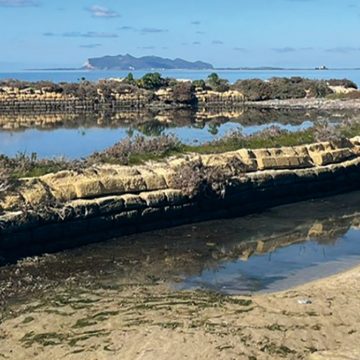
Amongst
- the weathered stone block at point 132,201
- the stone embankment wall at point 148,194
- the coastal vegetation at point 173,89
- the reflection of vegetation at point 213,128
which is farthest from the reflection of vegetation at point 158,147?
the coastal vegetation at point 173,89

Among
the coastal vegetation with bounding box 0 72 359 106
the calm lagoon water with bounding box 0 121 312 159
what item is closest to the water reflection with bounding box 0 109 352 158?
the calm lagoon water with bounding box 0 121 312 159

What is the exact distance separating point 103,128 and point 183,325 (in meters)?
30.1

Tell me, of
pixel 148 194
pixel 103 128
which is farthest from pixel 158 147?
pixel 103 128

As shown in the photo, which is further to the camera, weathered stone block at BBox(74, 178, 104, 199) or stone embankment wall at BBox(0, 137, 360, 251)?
weathered stone block at BBox(74, 178, 104, 199)

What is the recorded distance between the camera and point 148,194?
16.2 metres

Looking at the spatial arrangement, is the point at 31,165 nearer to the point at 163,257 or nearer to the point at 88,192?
the point at 88,192

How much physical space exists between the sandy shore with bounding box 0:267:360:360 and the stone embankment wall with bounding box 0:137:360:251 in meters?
3.17

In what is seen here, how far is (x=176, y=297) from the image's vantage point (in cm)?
1087

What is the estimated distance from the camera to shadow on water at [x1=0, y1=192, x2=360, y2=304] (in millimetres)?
12008

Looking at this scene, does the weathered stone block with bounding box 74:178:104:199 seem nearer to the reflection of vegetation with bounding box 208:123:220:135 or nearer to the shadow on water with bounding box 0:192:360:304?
the shadow on water with bounding box 0:192:360:304

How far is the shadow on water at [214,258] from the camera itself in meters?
12.0

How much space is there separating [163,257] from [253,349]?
550cm

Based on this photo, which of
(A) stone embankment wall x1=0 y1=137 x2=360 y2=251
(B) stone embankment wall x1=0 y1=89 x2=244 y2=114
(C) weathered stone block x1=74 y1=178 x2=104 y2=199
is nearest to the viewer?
(A) stone embankment wall x1=0 y1=137 x2=360 y2=251

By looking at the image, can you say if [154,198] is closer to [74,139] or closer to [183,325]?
[183,325]
